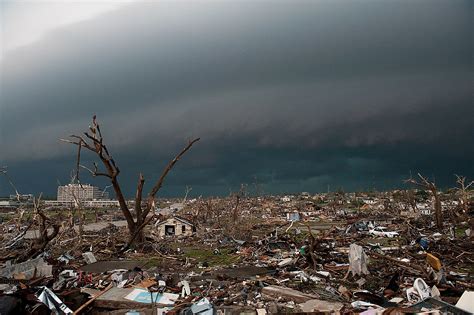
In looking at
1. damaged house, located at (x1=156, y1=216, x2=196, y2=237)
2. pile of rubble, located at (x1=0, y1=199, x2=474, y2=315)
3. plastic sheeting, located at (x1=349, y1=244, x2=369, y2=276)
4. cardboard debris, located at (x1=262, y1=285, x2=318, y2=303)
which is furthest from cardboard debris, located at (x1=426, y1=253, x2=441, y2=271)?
damaged house, located at (x1=156, y1=216, x2=196, y2=237)

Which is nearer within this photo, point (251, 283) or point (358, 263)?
point (251, 283)

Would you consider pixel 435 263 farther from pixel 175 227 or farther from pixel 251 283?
pixel 175 227

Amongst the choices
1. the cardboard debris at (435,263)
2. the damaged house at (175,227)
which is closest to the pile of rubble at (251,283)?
the cardboard debris at (435,263)

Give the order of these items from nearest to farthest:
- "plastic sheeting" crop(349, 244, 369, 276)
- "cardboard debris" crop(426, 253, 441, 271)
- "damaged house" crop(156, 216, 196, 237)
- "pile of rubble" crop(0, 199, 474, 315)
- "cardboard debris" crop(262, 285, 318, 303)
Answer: "pile of rubble" crop(0, 199, 474, 315), "cardboard debris" crop(262, 285, 318, 303), "cardboard debris" crop(426, 253, 441, 271), "plastic sheeting" crop(349, 244, 369, 276), "damaged house" crop(156, 216, 196, 237)

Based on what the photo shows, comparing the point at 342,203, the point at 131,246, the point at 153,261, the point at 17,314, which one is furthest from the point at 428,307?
the point at 342,203

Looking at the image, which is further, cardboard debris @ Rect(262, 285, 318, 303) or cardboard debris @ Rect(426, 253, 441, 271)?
cardboard debris @ Rect(426, 253, 441, 271)

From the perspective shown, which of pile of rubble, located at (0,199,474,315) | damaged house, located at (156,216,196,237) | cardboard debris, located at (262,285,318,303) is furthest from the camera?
damaged house, located at (156,216,196,237)

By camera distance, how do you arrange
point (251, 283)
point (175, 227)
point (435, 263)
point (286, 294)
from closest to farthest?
1. point (286, 294)
2. point (251, 283)
3. point (435, 263)
4. point (175, 227)

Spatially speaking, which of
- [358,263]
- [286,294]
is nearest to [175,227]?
[358,263]

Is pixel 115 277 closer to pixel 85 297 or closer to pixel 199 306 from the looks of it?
pixel 85 297

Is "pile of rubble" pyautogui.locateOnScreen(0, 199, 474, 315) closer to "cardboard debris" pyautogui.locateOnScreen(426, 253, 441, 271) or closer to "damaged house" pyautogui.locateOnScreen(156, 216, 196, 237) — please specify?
"cardboard debris" pyautogui.locateOnScreen(426, 253, 441, 271)
